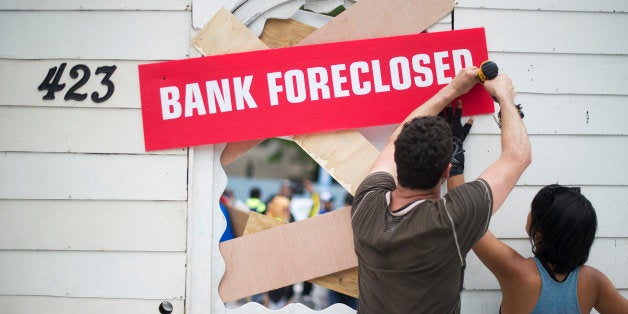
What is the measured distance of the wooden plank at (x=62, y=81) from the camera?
2416 mm

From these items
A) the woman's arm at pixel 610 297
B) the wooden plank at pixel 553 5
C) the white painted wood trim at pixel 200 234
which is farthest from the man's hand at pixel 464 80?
the white painted wood trim at pixel 200 234

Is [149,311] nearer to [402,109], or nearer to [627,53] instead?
[402,109]

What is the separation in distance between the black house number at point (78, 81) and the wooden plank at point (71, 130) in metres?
0.06

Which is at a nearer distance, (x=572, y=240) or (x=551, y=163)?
(x=572, y=240)

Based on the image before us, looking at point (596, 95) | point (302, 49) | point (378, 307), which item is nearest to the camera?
point (378, 307)

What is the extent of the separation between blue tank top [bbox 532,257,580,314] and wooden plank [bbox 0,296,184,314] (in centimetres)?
170

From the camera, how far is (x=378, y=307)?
68.5 inches

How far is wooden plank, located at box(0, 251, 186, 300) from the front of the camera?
2402 millimetres

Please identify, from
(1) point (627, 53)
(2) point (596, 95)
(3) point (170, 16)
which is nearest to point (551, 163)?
(2) point (596, 95)

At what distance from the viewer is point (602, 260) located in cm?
245

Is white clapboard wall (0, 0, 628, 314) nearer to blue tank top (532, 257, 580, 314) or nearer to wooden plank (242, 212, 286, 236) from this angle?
wooden plank (242, 212, 286, 236)

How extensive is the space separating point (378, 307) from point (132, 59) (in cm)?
164

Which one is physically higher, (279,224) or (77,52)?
(77,52)

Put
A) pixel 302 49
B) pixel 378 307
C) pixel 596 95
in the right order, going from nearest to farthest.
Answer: pixel 378 307 → pixel 302 49 → pixel 596 95
